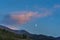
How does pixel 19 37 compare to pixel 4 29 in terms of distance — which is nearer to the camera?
pixel 19 37

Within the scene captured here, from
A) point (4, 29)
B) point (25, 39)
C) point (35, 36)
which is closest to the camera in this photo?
point (25, 39)

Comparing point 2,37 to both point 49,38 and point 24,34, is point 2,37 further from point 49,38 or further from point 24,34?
point 49,38

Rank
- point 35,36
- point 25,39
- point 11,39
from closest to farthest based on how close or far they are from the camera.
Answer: point 11,39 → point 25,39 → point 35,36

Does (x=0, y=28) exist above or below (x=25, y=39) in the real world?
above

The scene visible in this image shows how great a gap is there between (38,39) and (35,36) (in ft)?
1.63

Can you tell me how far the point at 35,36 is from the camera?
87.8 feet

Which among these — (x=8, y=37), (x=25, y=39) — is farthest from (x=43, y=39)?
(x=8, y=37)

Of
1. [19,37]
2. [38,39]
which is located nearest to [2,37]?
[19,37]

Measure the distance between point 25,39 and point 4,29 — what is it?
4.36 m

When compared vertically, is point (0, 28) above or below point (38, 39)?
above

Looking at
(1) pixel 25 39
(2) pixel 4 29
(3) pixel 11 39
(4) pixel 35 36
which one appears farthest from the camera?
(2) pixel 4 29

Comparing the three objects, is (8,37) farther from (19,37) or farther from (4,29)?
(4,29)

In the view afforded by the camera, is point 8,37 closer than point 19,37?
Yes

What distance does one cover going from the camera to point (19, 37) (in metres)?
25.6
